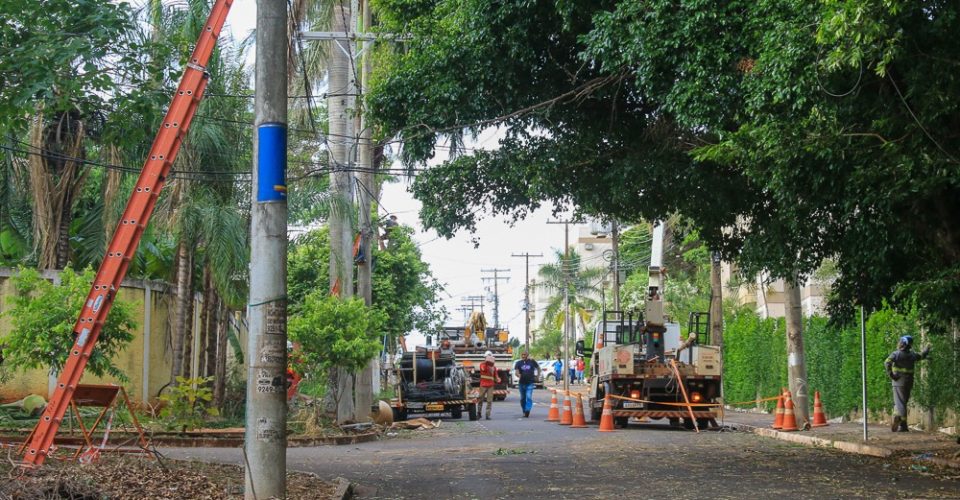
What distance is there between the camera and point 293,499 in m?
10.6

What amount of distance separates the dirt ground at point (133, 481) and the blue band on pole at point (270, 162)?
281 cm

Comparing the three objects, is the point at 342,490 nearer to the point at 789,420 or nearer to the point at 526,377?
the point at 789,420

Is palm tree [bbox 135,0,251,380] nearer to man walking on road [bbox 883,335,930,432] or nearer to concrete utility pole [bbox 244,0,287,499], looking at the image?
concrete utility pole [bbox 244,0,287,499]

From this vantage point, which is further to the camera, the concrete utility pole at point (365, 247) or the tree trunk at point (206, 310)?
the tree trunk at point (206, 310)

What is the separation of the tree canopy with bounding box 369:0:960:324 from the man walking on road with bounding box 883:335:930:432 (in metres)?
3.98

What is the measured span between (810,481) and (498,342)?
3685 centimetres

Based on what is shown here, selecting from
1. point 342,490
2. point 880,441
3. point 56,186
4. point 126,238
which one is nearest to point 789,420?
point 880,441

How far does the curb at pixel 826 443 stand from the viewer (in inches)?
664

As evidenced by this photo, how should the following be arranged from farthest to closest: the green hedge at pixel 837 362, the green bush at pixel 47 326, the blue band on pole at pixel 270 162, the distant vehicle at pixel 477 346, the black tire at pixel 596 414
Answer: the distant vehicle at pixel 477 346 < the black tire at pixel 596 414 < the green hedge at pixel 837 362 < the green bush at pixel 47 326 < the blue band on pole at pixel 270 162

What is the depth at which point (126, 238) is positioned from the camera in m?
10.9

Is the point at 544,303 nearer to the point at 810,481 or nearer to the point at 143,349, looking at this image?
the point at 143,349

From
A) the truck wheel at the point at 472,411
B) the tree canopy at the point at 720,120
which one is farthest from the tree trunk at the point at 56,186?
the truck wheel at the point at 472,411

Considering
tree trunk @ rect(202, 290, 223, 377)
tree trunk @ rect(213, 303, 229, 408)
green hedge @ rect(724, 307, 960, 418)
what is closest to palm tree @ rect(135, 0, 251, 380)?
tree trunk @ rect(202, 290, 223, 377)

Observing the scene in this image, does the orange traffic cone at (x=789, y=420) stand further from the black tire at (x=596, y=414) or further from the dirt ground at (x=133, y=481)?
the dirt ground at (x=133, y=481)
